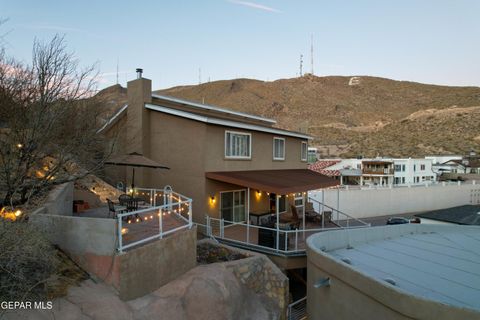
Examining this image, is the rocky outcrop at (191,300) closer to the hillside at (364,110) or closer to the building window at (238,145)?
the building window at (238,145)

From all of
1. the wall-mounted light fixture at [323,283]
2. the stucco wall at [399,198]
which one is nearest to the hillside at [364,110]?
the stucco wall at [399,198]

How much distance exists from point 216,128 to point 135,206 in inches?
222

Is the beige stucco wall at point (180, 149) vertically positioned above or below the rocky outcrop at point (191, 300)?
above

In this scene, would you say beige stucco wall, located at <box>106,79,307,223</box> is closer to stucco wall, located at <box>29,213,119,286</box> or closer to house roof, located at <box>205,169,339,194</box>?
house roof, located at <box>205,169,339,194</box>

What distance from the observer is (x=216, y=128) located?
1554 cm

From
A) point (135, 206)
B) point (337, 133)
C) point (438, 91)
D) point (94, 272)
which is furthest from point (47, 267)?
point (438, 91)

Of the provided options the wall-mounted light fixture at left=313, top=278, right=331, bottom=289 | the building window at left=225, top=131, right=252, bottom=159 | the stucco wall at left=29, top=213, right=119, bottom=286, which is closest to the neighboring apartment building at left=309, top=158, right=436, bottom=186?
the building window at left=225, top=131, right=252, bottom=159

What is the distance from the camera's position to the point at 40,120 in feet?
28.2

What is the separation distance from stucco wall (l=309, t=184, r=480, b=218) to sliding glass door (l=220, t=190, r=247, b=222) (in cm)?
1764

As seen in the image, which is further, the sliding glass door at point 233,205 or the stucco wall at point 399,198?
the stucco wall at point 399,198

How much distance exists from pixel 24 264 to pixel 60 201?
513 centimetres

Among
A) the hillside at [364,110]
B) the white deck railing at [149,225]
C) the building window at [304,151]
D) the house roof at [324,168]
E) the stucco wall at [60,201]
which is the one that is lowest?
the white deck railing at [149,225]

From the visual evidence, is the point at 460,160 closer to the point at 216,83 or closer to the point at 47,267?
the point at 47,267

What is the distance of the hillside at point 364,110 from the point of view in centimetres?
6456
